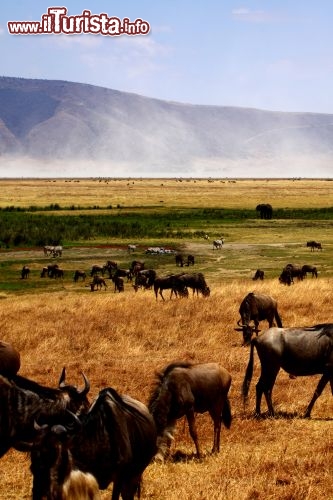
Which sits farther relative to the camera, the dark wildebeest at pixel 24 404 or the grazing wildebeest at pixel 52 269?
the grazing wildebeest at pixel 52 269

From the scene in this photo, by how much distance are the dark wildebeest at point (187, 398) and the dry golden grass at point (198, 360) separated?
0.43 metres

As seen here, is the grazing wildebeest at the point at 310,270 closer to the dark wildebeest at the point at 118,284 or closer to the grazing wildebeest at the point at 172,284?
the grazing wildebeest at the point at 172,284

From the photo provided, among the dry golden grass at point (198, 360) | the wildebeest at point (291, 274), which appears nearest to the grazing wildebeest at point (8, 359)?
the dry golden grass at point (198, 360)

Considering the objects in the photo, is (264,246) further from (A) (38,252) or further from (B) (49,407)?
(B) (49,407)

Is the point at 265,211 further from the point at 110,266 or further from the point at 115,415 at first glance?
the point at 115,415

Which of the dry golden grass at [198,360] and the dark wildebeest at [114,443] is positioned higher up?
the dark wildebeest at [114,443]

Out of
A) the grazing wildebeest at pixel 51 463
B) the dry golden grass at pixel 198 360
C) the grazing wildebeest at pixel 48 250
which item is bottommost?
the dry golden grass at pixel 198 360

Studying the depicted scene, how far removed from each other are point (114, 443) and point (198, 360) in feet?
31.0

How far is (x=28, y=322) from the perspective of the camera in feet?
73.4

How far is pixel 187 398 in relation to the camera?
1091 cm

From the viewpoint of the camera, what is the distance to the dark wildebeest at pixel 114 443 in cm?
827

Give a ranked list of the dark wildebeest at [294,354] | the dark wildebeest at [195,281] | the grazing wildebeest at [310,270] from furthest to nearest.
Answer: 1. the grazing wildebeest at [310,270]
2. the dark wildebeest at [195,281]
3. the dark wildebeest at [294,354]

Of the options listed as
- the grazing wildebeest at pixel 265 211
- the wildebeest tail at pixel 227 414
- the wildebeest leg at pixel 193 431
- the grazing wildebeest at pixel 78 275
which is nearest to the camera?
the wildebeest leg at pixel 193 431

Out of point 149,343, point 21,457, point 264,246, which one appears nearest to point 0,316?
point 149,343
